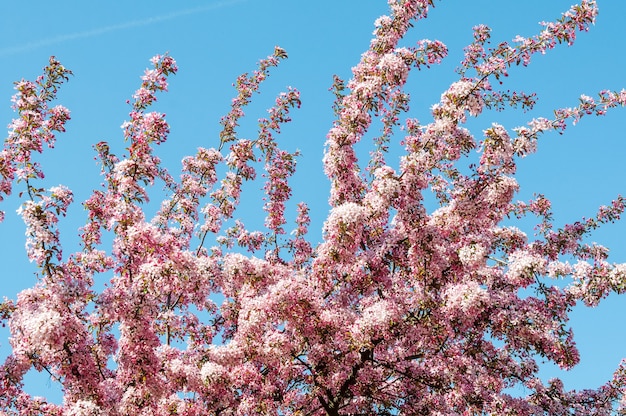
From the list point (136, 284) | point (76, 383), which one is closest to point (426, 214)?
point (136, 284)

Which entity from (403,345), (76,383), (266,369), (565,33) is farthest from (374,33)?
(76,383)

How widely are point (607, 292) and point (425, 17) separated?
721cm

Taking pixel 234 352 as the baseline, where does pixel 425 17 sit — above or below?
above

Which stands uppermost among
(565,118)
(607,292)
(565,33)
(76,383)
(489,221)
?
(565,33)

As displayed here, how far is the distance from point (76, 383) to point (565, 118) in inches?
416

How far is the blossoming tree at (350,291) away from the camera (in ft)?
37.7

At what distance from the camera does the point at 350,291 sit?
13664mm

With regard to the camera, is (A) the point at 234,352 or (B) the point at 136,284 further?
(A) the point at 234,352

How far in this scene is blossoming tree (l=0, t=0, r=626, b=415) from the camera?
11492 millimetres

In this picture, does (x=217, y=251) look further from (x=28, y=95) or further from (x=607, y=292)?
(x=607, y=292)

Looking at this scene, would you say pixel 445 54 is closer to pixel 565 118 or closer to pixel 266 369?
pixel 565 118

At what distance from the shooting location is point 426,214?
12836mm

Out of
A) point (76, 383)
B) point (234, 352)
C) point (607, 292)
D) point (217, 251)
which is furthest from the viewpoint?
point (217, 251)

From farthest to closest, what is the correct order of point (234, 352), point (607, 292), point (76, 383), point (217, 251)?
point (217, 251) < point (607, 292) < point (234, 352) < point (76, 383)
